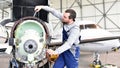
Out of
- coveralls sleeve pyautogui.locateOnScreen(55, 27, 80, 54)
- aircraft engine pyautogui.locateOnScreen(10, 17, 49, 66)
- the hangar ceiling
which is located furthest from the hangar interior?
aircraft engine pyautogui.locateOnScreen(10, 17, 49, 66)

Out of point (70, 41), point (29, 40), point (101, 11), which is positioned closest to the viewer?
point (29, 40)

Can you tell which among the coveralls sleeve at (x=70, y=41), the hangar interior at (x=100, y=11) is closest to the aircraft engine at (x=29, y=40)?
the coveralls sleeve at (x=70, y=41)

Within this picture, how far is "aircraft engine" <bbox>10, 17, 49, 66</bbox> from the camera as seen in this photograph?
2.54 metres

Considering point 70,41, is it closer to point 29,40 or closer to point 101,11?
point 29,40

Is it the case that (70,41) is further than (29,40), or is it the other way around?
(70,41)

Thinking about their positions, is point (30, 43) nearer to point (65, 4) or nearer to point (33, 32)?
point (33, 32)

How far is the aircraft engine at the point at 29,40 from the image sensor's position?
8.35 feet

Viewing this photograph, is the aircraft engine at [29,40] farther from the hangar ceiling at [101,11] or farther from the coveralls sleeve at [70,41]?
the hangar ceiling at [101,11]

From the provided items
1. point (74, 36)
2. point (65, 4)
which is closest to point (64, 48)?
point (74, 36)

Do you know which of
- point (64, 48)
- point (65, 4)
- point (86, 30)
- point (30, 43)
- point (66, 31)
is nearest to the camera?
point (30, 43)

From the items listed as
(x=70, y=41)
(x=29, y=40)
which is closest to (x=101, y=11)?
(x=70, y=41)

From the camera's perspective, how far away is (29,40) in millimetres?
2541

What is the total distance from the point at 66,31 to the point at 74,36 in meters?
0.18

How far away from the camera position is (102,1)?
83.0 ft
